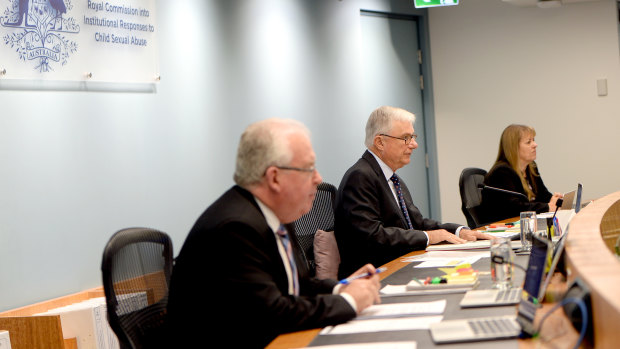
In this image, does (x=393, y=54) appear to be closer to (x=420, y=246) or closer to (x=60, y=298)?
(x=420, y=246)

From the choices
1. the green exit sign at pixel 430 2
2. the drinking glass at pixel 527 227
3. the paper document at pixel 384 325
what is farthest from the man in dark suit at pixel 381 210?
the green exit sign at pixel 430 2

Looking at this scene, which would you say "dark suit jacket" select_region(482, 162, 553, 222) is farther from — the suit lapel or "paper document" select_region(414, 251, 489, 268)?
"paper document" select_region(414, 251, 489, 268)

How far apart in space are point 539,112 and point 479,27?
3.37 feet

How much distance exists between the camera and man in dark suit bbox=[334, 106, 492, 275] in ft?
12.2

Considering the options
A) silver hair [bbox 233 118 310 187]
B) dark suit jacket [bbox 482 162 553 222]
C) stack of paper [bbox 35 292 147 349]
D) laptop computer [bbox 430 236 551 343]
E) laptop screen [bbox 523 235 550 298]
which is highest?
silver hair [bbox 233 118 310 187]

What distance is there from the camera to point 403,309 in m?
2.27

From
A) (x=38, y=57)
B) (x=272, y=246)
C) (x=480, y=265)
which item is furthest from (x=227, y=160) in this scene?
(x=272, y=246)

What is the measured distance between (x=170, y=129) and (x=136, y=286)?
93.6 inches

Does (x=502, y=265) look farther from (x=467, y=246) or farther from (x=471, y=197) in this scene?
(x=471, y=197)

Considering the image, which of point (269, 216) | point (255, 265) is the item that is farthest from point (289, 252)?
point (255, 265)

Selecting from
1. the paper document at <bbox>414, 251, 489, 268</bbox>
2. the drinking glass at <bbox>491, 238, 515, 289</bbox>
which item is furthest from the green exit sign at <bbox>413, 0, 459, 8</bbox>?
the drinking glass at <bbox>491, 238, 515, 289</bbox>

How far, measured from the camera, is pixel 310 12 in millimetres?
6066

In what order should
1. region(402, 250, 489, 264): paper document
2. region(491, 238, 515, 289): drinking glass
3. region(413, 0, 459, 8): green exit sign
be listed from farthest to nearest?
1. region(413, 0, 459, 8): green exit sign
2. region(402, 250, 489, 264): paper document
3. region(491, 238, 515, 289): drinking glass

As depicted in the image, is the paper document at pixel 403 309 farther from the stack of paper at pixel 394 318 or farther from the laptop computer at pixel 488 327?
the laptop computer at pixel 488 327
